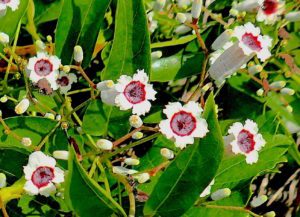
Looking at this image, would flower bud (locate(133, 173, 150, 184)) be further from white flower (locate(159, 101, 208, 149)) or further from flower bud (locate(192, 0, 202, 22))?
flower bud (locate(192, 0, 202, 22))

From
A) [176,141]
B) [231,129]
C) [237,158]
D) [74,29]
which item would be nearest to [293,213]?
[237,158]

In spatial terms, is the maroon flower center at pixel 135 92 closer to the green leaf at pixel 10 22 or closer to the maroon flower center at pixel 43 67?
the maroon flower center at pixel 43 67

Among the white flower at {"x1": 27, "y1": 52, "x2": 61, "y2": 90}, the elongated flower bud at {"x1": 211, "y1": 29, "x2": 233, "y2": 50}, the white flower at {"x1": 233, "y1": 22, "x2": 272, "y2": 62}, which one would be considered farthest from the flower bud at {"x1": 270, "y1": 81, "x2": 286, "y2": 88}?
the white flower at {"x1": 27, "y1": 52, "x2": 61, "y2": 90}

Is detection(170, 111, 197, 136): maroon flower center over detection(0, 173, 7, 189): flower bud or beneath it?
over

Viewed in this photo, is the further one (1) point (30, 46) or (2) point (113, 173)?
(1) point (30, 46)

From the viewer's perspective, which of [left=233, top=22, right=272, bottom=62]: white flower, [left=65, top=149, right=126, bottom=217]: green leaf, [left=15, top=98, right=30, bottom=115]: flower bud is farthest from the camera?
[left=233, top=22, right=272, bottom=62]: white flower

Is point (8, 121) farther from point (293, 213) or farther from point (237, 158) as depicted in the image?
point (293, 213)

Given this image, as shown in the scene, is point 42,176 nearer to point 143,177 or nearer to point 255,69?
point 143,177
